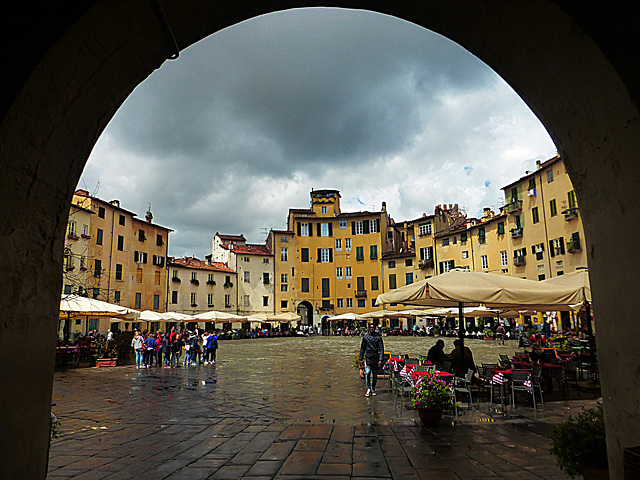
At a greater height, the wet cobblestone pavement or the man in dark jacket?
the man in dark jacket

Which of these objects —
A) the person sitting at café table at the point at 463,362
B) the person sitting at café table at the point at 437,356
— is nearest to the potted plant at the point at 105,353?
the person sitting at café table at the point at 437,356

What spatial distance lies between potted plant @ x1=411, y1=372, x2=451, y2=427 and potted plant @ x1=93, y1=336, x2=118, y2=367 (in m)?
15.5

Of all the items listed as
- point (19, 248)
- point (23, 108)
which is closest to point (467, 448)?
point (19, 248)

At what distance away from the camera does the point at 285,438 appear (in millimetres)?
6035

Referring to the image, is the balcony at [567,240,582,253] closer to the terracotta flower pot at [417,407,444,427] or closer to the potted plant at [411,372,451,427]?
the potted plant at [411,372,451,427]

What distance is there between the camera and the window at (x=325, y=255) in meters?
56.0

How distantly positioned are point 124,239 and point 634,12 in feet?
136

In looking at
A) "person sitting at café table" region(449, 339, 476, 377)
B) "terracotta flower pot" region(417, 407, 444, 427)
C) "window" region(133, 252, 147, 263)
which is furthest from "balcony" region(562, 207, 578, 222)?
"window" region(133, 252, 147, 263)

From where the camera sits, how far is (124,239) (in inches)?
1548

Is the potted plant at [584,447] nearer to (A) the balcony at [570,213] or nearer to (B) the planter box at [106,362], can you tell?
(B) the planter box at [106,362]

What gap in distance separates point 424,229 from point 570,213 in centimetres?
2125

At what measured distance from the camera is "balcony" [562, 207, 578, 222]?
3041 centimetres

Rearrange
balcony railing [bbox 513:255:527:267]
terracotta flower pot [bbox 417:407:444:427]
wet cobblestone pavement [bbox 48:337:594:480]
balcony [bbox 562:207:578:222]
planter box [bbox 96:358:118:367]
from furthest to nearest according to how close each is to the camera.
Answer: balcony railing [bbox 513:255:527:267]
balcony [bbox 562:207:578:222]
planter box [bbox 96:358:118:367]
terracotta flower pot [bbox 417:407:444:427]
wet cobblestone pavement [bbox 48:337:594:480]

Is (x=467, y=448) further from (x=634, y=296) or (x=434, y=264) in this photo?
(x=434, y=264)
